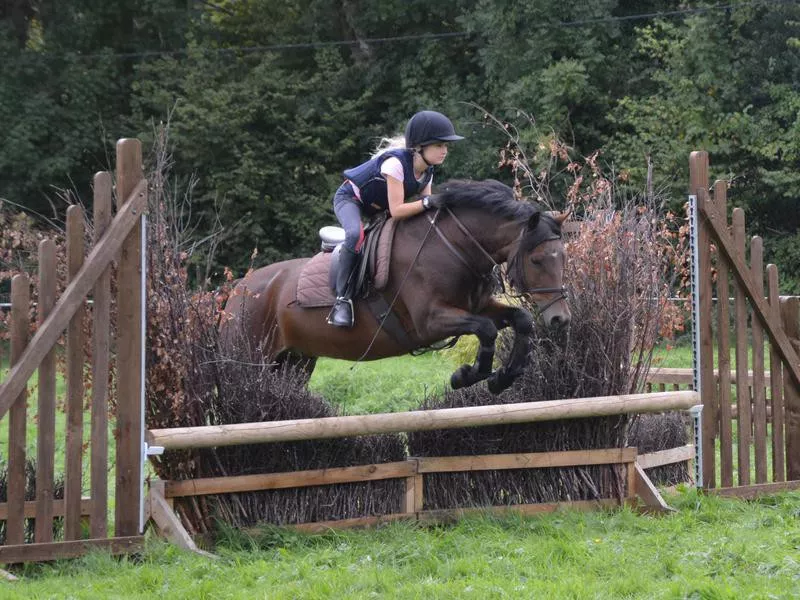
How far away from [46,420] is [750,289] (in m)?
4.22

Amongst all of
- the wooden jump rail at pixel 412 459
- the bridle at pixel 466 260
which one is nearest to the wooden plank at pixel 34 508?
the wooden jump rail at pixel 412 459

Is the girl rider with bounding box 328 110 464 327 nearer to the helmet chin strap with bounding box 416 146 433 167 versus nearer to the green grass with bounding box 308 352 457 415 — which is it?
the helmet chin strap with bounding box 416 146 433 167

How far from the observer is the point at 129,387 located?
5230 mm

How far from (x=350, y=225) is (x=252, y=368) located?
4.11 ft

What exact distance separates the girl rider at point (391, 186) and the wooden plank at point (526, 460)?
43.8 inches

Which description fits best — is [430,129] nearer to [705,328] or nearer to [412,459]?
[412,459]

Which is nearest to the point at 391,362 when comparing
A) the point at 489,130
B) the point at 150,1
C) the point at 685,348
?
the point at 685,348

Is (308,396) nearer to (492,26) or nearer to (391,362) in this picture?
(391,362)

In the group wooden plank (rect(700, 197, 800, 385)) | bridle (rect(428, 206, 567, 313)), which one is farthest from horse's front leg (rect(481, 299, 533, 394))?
wooden plank (rect(700, 197, 800, 385))

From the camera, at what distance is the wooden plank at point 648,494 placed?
5.95 meters

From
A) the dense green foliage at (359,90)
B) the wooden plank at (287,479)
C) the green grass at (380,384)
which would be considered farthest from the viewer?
the dense green foliage at (359,90)

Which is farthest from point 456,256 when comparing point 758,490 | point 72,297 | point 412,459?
point 758,490

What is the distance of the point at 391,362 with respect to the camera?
53.4ft

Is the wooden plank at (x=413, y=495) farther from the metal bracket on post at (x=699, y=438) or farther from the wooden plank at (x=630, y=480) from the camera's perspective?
the metal bracket on post at (x=699, y=438)
